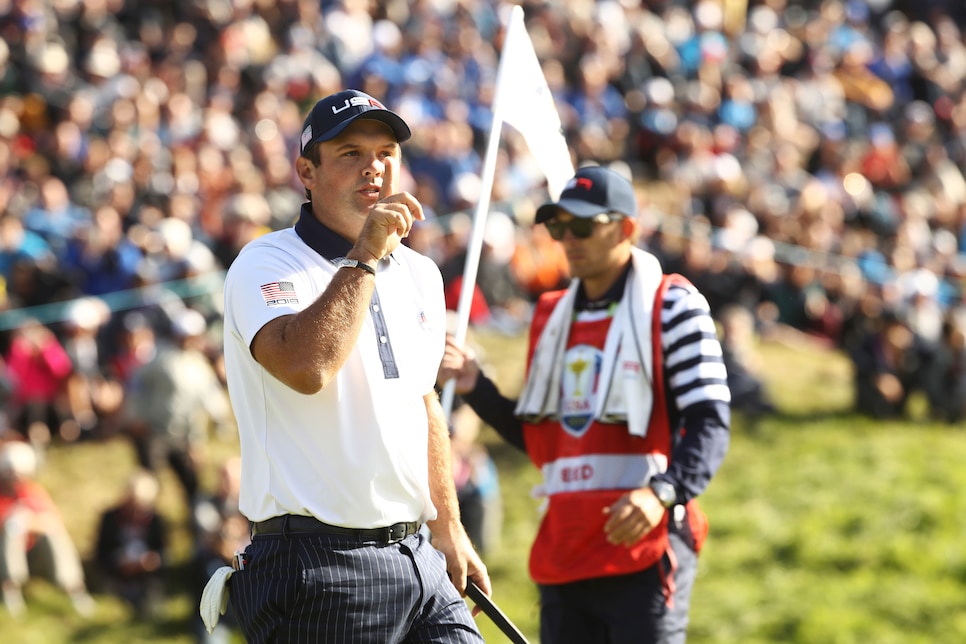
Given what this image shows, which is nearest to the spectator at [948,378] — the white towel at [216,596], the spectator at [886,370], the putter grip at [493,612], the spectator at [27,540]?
the spectator at [886,370]

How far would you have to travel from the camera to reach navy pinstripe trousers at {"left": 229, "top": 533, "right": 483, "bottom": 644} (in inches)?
154

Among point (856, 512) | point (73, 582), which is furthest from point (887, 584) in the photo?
point (73, 582)

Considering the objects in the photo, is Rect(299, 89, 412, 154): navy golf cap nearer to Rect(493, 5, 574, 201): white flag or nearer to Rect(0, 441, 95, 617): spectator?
Rect(493, 5, 574, 201): white flag

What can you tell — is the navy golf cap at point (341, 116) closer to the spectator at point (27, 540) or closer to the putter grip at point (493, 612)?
the putter grip at point (493, 612)

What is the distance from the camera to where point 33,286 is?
43.7 feet

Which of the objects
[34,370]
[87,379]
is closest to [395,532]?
[34,370]

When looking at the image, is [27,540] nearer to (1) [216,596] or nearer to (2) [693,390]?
(2) [693,390]

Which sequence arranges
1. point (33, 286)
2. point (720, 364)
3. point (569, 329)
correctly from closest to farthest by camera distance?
point (720, 364), point (569, 329), point (33, 286)

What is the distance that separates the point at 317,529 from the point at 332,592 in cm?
18

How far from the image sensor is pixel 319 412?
391 centimetres

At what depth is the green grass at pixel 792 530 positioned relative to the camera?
1068cm

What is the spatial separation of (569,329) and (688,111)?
48.5 ft

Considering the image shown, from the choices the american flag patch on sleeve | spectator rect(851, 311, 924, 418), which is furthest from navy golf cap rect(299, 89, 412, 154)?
spectator rect(851, 311, 924, 418)

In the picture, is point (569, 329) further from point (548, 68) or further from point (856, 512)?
point (548, 68)
